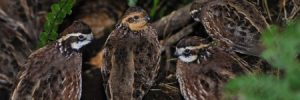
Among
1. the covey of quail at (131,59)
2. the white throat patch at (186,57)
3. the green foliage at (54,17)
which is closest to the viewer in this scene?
the covey of quail at (131,59)

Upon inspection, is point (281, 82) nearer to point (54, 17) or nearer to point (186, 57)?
point (186, 57)

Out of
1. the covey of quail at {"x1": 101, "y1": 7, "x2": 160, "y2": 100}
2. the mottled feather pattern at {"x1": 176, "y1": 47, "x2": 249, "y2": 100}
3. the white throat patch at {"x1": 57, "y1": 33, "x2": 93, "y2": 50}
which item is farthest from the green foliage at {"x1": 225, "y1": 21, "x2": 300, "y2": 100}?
the white throat patch at {"x1": 57, "y1": 33, "x2": 93, "y2": 50}

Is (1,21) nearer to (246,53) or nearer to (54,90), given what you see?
(54,90)

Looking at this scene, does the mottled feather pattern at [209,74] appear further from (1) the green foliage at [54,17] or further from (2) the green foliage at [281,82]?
(2) the green foliage at [281,82]

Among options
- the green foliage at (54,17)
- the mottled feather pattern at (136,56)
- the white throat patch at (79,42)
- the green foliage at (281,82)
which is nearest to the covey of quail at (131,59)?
the mottled feather pattern at (136,56)

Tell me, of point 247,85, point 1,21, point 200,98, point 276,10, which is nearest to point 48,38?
point 1,21

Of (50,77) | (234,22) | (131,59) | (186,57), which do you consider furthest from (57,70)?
(234,22)
